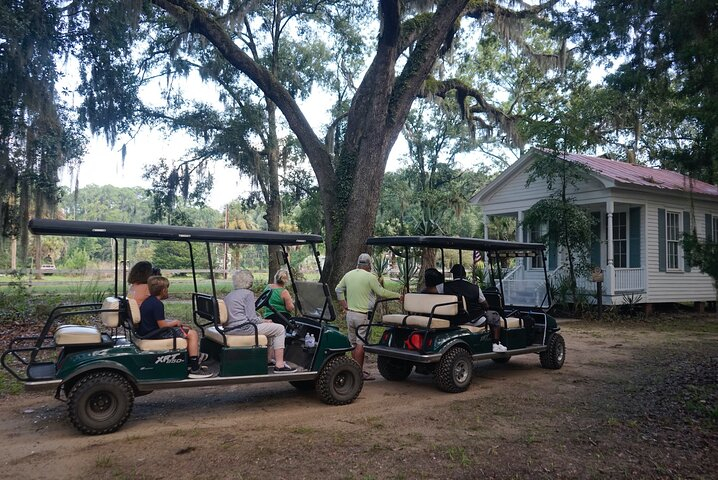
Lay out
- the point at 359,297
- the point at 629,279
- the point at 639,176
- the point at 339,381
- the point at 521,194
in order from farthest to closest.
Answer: the point at 521,194 < the point at 639,176 < the point at 629,279 < the point at 359,297 < the point at 339,381

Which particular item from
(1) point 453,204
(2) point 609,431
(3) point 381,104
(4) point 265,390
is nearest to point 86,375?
(4) point 265,390

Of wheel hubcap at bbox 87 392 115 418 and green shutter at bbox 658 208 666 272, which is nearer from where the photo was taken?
→ wheel hubcap at bbox 87 392 115 418

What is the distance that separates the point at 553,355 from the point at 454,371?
2413mm

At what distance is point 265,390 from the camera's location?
22.3ft

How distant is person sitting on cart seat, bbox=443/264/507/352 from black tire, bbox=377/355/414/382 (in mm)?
1032

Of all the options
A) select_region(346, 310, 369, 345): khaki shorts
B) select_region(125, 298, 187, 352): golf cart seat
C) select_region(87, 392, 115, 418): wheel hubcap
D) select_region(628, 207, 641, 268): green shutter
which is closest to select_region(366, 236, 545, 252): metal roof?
select_region(346, 310, 369, 345): khaki shorts

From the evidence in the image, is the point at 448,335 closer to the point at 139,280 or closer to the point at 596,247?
the point at 139,280

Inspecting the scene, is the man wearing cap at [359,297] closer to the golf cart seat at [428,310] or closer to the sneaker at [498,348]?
the golf cart seat at [428,310]

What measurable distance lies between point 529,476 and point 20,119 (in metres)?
12.0

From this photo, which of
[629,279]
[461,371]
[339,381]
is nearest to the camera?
[339,381]

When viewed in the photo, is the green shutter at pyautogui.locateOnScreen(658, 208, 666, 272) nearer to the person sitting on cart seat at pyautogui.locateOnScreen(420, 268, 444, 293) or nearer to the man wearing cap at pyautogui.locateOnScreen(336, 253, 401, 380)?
the person sitting on cart seat at pyautogui.locateOnScreen(420, 268, 444, 293)

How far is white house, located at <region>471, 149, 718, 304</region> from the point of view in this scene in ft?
49.7

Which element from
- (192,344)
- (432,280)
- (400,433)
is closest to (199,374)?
(192,344)

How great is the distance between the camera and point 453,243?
23.3 feet
